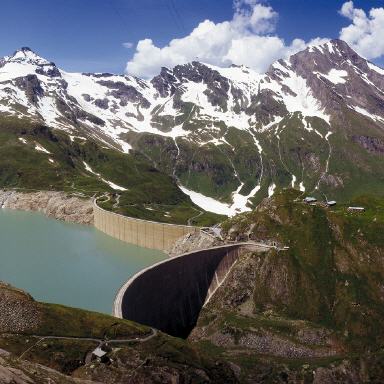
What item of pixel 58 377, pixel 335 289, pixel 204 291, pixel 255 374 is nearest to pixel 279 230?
pixel 335 289

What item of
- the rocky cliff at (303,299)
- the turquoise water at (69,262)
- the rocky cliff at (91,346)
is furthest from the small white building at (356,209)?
the rocky cliff at (91,346)

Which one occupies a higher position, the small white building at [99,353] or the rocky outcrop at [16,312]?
the rocky outcrop at [16,312]

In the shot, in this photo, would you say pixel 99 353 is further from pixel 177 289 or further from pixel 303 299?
pixel 303 299

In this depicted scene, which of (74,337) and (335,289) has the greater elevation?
(335,289)

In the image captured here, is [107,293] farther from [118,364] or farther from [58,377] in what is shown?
[58,377]

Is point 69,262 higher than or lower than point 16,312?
higher

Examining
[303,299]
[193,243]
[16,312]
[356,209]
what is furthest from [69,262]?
[356,209]

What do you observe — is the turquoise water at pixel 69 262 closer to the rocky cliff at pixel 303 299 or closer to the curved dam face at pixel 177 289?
the curved dam face at pixel 177 289
